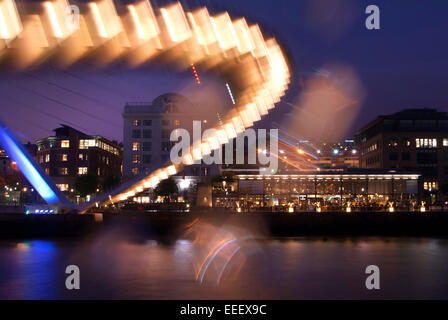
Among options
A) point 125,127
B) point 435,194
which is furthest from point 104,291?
point 435,194

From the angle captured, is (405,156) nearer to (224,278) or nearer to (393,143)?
(393,143)

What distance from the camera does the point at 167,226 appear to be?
37.4m

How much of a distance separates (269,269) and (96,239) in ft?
48.3

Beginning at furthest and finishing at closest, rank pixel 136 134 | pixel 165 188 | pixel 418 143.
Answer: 1. pixel 418 143
2. pixel 136 134
3. pixel 165 188

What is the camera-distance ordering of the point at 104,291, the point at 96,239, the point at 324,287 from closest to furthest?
the point at 104,291
the point at 324,287
the point at 96,239

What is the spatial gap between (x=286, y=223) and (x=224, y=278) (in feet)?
60.3

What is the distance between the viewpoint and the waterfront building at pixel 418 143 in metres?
82.8

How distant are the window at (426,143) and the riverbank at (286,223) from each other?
1858 inches

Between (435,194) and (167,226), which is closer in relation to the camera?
(167,226)

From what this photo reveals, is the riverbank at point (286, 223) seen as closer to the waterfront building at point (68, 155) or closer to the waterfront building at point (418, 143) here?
the waterfront building at point (68, 155)

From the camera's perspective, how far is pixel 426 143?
83875mm

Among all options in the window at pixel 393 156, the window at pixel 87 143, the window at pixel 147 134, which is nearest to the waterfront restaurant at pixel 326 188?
the window at pixel 147 134

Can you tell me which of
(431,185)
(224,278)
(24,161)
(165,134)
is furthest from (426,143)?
(224,278)
